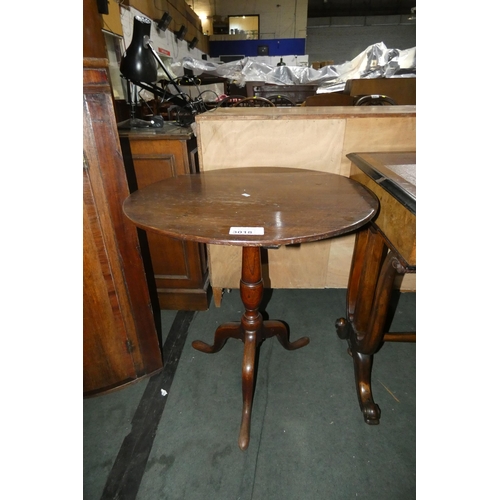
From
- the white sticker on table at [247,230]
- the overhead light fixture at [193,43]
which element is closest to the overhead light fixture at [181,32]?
the overhead light fixture at [193,43]

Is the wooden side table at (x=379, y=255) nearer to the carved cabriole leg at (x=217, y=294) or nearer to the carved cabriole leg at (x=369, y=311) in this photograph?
the carved cabriole leg at (x=369, y=311)

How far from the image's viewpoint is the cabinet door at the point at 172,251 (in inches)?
60.1

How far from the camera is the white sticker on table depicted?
2.54 ft

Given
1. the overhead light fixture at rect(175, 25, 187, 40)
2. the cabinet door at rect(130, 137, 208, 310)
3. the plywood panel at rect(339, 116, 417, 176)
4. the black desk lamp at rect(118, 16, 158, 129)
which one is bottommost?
the cabinet door at rect(130, 137, 208, 310)

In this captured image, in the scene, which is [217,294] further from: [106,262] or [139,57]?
[139,57]

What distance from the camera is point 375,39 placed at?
38.4 ft

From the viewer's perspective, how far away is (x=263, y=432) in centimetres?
125

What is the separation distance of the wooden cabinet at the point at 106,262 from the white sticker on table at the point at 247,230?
1.87 ft

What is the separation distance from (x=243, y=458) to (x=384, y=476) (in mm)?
508

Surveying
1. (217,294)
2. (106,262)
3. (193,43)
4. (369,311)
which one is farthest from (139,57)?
(193,43)

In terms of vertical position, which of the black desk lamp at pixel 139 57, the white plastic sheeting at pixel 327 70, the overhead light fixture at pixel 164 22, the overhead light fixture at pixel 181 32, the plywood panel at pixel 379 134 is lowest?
the plywood panel at pixel 379 134

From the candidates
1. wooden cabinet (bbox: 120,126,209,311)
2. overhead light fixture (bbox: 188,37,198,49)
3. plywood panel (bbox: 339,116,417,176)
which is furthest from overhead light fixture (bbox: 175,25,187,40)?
plywood panel (bbox: 339,116,417,176)

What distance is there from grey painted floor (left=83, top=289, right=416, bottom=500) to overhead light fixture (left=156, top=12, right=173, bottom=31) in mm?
5174

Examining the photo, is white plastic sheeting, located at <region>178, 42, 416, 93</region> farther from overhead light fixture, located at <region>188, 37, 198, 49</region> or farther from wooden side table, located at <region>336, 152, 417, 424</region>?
wooden side table, located at <region>336, 152, 417, 424</region>
